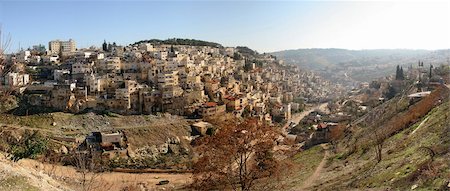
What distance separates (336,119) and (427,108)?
21244 millimetres

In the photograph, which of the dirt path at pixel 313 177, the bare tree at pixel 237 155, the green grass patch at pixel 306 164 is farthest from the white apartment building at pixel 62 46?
the bare tree at pixel 237 155

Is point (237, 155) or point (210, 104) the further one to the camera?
point (210, 104)

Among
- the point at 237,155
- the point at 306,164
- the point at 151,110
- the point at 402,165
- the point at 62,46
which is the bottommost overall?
the point at 306,164

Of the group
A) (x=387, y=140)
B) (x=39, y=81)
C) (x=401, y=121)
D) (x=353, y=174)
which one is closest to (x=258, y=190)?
(x=353, y=174)

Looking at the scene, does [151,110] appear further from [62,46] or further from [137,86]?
[62,46]

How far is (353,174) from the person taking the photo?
1487 cm

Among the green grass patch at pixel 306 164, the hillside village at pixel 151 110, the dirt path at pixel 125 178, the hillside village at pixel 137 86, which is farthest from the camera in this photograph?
the hillside village at pixel 137 86

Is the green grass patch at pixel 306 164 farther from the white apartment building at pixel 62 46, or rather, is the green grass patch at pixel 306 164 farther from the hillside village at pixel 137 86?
the white apartment building at pixel 62 46

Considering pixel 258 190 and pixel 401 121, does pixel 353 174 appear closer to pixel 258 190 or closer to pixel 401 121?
pixel 258 190

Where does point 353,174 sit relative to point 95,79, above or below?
below

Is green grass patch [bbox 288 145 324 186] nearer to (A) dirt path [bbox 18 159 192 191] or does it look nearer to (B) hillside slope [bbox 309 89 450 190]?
(B) hillside slope [bbox 309 89 450 190]

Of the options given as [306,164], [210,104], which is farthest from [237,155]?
[210,104]

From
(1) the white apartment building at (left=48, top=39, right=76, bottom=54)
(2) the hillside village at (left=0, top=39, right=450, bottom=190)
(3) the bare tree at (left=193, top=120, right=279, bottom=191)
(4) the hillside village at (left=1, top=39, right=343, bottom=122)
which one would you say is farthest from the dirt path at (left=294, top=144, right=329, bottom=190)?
(1) the white apartment building at (left=48, top=39, right=76, bottom=54)

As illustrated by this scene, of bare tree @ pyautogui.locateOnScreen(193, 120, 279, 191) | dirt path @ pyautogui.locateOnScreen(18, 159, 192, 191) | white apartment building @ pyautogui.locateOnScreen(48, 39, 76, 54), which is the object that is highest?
white apartment building @ pyautogui.locateOnScreen(48, 39, 76, 54)
